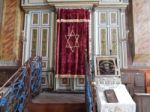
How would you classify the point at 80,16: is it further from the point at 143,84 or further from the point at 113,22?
the point at 143,84

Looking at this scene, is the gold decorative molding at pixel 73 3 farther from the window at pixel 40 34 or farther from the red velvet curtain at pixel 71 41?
the window at pixel 40 34

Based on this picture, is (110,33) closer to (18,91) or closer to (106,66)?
(106,66)

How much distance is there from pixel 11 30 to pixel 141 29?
149 inches

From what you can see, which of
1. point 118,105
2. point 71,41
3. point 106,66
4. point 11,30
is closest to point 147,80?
point 106,66

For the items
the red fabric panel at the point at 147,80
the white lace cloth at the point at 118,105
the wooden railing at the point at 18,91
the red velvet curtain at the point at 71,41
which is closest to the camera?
the wooden railing at the point at 18,91

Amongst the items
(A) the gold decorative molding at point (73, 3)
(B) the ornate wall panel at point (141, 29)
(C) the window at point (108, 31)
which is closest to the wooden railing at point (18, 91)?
(A) the gold decorative molding at point (73, 3)

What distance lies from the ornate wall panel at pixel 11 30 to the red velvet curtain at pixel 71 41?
1.22 m

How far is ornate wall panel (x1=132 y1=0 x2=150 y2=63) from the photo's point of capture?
21.4 feet

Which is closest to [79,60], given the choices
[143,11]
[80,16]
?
[80,16]

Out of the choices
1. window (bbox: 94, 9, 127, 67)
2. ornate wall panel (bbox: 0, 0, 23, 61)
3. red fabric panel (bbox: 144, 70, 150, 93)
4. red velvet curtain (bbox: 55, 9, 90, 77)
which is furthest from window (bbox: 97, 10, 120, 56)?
ornate wall panel (bbox: 0, 0, 23, 61)

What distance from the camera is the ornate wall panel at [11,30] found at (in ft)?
22.0

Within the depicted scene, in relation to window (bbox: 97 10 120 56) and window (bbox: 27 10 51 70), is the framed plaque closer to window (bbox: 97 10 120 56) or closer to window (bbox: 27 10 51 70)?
window (bbox: 97 10 120 56)

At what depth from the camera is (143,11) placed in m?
6.77

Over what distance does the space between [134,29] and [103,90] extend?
268cm
